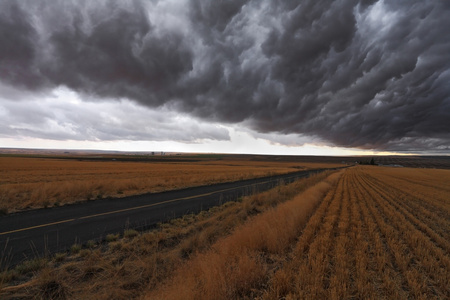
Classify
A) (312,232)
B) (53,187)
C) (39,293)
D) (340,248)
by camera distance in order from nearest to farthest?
(39,293) < (340,248) < (312,232) < (53,187)

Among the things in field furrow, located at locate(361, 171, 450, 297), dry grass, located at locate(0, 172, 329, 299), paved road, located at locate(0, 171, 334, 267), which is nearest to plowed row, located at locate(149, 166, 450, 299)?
field furrow, located at locate(361, 171, 450, 297)

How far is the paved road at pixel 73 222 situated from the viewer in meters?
6.17

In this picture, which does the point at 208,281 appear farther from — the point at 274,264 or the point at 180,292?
the point at 274,264

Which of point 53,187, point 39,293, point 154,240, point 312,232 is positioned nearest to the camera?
point 39,293

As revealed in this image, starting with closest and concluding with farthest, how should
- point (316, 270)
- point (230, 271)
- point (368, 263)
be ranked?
point (230, 271)
point (316, 270)
point (368, 263)

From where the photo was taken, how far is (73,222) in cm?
868

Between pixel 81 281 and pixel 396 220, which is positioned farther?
pixel 396 220

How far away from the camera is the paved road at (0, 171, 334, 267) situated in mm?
6172

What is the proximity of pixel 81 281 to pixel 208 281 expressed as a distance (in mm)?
3174

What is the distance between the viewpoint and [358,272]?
4.62m

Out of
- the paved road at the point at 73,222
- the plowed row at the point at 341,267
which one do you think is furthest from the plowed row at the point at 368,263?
the paved road at the point at 73,222

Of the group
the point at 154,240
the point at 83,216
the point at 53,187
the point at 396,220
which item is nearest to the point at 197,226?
the point at 154,240

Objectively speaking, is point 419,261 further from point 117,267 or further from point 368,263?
point 117,267

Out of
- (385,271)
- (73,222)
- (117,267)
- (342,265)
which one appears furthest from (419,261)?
(73,222)
